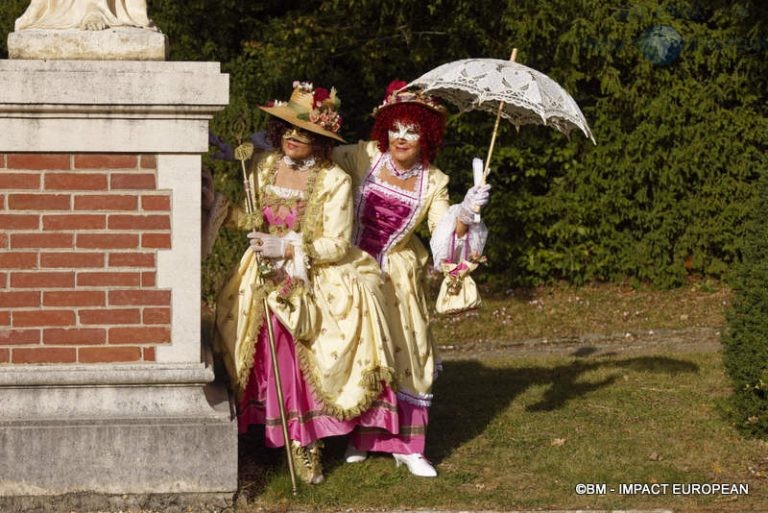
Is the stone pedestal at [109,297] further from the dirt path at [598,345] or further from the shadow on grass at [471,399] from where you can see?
the dirt path at [598,345]

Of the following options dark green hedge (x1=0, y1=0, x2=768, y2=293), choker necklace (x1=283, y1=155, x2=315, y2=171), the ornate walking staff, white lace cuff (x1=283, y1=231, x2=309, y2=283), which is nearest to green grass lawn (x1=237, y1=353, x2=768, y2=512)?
the ornate walking staff

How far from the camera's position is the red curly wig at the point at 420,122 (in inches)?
243

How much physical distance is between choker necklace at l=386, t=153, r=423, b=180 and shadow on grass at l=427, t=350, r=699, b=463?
4.18 ft

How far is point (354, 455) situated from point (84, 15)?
2.22 metres

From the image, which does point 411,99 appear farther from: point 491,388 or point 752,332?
point 491,388

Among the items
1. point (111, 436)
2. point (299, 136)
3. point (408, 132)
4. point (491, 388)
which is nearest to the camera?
point (111, 436)

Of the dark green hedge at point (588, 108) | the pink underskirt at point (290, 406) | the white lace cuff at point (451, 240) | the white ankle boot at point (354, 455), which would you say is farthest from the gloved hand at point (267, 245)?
the dark green hedge at point (588, 108)

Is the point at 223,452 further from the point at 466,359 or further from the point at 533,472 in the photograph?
the point at 466,359

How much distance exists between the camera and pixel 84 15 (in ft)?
17.5

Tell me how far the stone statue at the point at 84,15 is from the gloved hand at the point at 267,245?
94cm

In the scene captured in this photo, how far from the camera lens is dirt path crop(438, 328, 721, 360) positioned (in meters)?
9.04

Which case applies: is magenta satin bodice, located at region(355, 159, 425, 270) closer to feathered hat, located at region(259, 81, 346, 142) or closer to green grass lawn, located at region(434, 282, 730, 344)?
feathered hat, located at region(259, 81, 346, 142)

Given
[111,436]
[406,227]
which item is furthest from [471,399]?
[111,436]

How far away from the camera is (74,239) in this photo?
5.23 meters
